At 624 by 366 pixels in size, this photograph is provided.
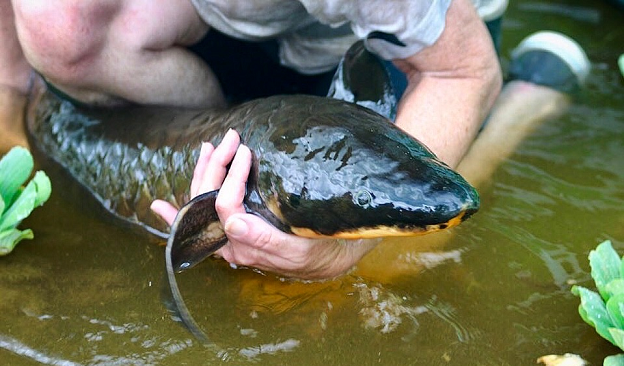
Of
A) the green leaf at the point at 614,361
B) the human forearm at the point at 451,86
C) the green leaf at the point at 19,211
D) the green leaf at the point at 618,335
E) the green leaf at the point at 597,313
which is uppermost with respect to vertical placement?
the human forearm at the point at 451,86

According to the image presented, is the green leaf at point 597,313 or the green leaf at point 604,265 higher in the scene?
the green leaf at point 604,265

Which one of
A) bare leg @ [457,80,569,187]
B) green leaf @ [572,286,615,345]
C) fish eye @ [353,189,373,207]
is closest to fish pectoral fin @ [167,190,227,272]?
fish eye @ [353,189,373,207]

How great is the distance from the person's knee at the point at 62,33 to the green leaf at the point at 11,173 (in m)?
0.37

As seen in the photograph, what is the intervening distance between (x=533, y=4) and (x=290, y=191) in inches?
111

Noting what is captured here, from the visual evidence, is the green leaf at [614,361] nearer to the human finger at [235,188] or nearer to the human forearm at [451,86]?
the human forearm at [451,86]

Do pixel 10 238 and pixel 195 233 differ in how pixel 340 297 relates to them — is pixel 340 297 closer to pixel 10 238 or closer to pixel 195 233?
pixel 195 233

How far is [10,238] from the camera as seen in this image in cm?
221

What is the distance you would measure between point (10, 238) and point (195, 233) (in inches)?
23.0

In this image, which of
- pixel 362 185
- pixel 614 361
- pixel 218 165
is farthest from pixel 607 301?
pixel 218 165

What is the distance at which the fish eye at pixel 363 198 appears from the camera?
5.83 ft

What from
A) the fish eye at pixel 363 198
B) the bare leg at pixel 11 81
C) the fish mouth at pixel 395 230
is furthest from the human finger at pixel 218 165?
the bare leg at pixel 11 81

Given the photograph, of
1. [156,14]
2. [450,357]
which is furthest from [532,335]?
[156,14]

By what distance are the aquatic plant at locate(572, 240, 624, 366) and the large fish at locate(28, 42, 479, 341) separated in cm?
44

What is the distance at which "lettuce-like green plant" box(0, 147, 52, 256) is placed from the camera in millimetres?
2178
